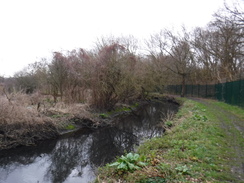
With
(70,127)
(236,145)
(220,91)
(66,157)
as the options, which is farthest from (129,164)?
(220,91)

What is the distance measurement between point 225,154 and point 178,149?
50.0 inches

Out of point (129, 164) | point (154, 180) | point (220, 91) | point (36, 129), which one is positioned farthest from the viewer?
point (220, 91)

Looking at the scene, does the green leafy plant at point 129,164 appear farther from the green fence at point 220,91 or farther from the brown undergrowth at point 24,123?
the green fence at point 220,91

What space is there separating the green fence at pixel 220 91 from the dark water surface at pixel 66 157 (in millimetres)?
8201

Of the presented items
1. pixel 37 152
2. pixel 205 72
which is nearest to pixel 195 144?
pixel 37 152

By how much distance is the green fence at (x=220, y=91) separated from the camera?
14.6m

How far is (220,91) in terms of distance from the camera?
22141 millimetres

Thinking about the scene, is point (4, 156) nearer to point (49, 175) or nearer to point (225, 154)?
point (49, 175)

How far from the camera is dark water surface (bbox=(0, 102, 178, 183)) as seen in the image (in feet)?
22.3

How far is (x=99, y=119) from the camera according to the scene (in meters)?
14.4

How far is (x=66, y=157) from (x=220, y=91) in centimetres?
1902

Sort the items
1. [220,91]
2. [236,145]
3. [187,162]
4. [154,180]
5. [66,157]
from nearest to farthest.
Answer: [154,180] < [187,162] < [236,145] < [66,157] < [220,91]

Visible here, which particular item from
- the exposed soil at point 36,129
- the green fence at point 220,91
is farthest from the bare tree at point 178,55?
the exposed soil at point 36,129

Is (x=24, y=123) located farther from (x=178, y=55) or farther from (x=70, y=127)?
(x=178, y=55)
